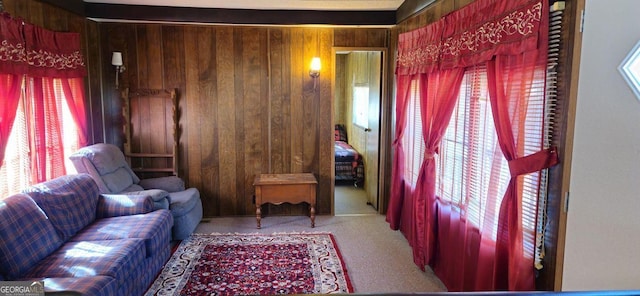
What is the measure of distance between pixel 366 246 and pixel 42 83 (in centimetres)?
318

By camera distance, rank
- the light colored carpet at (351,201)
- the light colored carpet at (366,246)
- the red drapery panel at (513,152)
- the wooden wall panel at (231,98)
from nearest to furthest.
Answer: the red drapery panel at (513,152)
the light colored carpet at (366,246)
the wooden wall panel at (231,98)
the light colored carpet at (351,201)

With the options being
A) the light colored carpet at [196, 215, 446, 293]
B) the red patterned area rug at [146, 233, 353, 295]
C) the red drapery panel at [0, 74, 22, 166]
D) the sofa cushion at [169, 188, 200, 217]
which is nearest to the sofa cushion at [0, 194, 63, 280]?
the red drapery panel at [0, 74, 22, 166]

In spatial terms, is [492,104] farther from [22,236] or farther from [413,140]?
[22,236]

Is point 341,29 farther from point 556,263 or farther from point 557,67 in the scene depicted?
point 556,263

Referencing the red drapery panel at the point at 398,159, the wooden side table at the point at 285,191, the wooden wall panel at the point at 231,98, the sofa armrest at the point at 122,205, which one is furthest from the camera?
the wooden wall panel at the point at 231,98

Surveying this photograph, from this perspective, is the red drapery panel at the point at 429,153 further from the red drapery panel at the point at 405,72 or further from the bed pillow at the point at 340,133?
the bed pillow at the point at 340,133

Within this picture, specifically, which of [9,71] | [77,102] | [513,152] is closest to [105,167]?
[77,102]

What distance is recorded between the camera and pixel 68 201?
2990mm

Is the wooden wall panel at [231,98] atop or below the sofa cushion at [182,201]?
atop

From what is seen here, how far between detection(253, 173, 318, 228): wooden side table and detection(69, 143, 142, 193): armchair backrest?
4.10 ft

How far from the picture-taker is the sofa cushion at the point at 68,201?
9.24 feet

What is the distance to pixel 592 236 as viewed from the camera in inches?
68.1

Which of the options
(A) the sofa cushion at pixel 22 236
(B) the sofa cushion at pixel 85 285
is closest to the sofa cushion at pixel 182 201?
(A) the sofa cushion at pixel 22 236

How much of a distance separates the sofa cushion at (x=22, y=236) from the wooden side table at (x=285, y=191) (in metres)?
2.03
